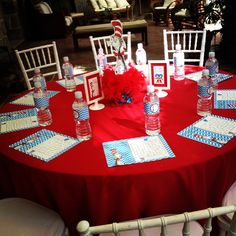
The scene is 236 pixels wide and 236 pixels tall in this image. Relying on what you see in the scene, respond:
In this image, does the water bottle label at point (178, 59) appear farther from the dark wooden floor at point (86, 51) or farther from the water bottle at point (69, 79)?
the dark wooden floor at point (86, 51)

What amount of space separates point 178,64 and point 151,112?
73cm

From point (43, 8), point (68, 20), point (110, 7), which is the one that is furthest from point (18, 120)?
point (110, 7)

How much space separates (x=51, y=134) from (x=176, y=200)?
27.0 inches

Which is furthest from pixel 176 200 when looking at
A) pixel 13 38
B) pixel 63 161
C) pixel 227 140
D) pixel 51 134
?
pixel 13 38

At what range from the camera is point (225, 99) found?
1.68 m

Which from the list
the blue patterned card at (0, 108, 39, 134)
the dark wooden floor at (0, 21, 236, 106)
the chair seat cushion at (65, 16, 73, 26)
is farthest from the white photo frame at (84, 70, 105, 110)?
the chair seat cushion at (65, 16, 73, 26)

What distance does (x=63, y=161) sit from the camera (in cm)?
128

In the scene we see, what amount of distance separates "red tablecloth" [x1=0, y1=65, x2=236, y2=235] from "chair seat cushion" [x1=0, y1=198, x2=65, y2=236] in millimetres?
39

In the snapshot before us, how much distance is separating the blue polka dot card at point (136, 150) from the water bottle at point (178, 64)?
0.77 meters

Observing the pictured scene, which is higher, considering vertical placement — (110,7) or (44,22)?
(110,7)

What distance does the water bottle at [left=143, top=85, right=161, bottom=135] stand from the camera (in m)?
1.40

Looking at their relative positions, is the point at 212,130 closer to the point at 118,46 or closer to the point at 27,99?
the point at 118,46

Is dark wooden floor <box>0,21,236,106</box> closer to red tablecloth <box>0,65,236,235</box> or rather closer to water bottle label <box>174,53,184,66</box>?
water bottle label <box>174,53,184,66</box>

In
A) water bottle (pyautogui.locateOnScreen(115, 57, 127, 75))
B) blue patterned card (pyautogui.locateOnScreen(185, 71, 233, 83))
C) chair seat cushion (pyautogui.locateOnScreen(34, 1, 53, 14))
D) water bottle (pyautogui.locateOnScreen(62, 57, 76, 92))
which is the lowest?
blue patterned card (pyautogui.locateOnScreen(185, 71, 233, 83))
